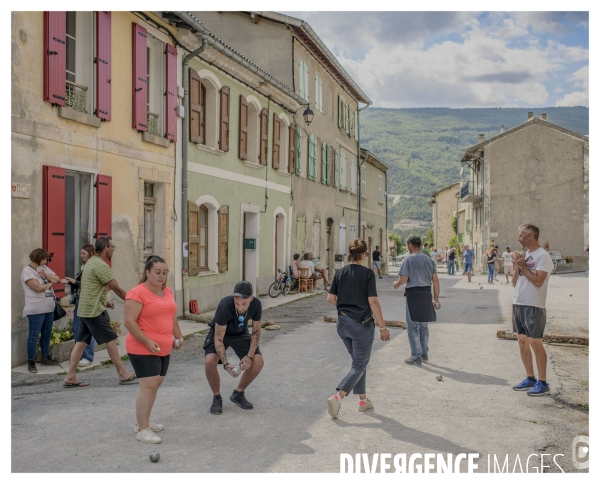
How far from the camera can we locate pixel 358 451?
15.7ft

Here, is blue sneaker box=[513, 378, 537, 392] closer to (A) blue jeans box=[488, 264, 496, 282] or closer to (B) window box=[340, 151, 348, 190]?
(A) blue jeans box=[488, 264, 496, 282]

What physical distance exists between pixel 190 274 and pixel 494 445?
9.47m

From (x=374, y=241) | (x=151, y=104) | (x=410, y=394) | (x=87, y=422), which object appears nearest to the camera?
(x=87, y=422)

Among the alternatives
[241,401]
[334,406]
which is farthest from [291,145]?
[334,406]

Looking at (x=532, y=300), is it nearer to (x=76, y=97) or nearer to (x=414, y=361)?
(x=414, y=361)

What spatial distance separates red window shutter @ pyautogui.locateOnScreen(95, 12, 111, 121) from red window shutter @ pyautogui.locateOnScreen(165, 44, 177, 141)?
224cm

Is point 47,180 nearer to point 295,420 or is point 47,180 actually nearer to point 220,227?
point 295,420

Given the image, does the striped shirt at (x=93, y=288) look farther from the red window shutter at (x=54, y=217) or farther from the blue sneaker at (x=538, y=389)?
the blue sneaker at (x=538, y=389)

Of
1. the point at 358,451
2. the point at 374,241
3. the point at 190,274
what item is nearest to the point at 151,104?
the point at 190,274

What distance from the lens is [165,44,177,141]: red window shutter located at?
12461 mm

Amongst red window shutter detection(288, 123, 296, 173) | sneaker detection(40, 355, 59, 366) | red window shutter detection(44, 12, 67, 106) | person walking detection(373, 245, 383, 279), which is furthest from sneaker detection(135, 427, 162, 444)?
person walking detection(373, 245, 383, 279)

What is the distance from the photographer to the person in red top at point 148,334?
15.9 ft

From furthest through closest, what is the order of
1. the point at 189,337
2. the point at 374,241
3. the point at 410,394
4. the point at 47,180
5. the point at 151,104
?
1. the point at 374,241
2. the point at 151,104
3. the point at 189,337
4. the point at 47,180
5. the point at 410,394

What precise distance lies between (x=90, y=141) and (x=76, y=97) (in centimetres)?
68
